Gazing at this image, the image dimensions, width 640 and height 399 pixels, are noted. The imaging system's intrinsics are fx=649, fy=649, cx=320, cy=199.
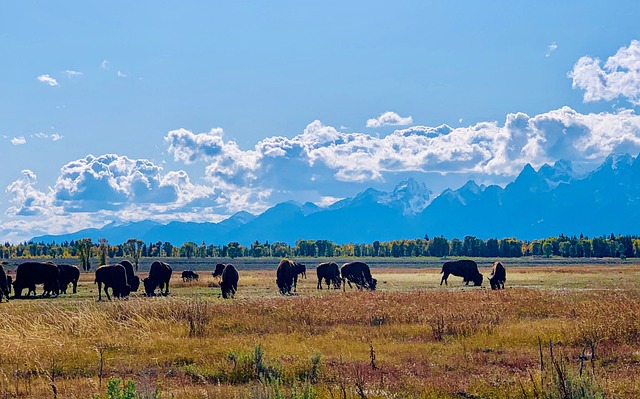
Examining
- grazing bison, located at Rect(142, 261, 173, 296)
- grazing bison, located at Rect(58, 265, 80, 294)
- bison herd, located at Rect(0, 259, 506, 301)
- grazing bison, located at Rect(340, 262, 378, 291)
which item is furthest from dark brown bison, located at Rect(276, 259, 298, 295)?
grazing bison, located at Rect(58, 265, 80, 294)

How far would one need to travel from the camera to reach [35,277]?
44.1m

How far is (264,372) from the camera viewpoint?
50.4ft

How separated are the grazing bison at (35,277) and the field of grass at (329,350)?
20.5 meters

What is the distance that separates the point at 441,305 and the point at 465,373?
12.6 m

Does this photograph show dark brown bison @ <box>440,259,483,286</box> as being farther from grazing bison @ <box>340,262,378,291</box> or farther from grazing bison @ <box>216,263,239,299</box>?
grazing bison @ <box>216,263,239,299</box>

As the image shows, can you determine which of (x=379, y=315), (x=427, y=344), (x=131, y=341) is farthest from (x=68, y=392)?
(x=379, y=315)

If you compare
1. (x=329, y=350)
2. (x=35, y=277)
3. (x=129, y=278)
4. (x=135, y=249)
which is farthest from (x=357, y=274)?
(x=135, y=249)

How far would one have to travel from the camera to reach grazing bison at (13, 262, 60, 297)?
43.9 m

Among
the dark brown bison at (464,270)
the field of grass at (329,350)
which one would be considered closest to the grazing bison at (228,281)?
the field of grass at (329,350)

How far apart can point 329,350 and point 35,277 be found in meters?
32.1

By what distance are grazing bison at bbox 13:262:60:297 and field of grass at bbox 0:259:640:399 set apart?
20.5 meters

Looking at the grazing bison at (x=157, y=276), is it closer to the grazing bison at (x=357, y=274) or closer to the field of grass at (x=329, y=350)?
the grazing bison at (x=357, y=274)

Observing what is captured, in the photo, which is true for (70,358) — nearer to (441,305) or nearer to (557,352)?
(557,352)

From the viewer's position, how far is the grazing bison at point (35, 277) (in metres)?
43.9
